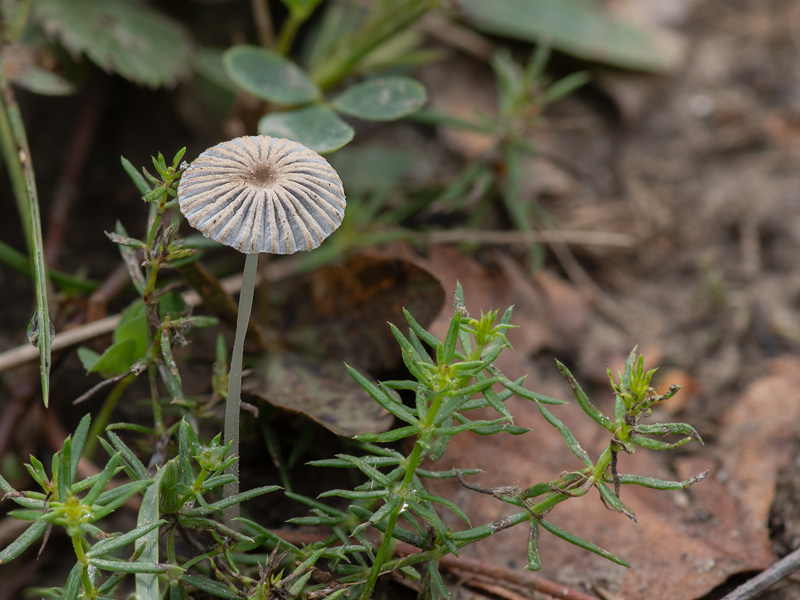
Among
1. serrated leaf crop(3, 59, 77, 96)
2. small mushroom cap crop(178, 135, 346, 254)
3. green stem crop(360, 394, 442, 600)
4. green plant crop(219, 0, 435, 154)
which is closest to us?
small mushroom cap crop(178, 135, 346, 254)

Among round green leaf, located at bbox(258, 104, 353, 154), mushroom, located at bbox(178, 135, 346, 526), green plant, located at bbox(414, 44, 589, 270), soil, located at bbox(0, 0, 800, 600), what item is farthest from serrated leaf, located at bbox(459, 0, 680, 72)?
mushroom, located at bbox(178, 135, 346, 526)

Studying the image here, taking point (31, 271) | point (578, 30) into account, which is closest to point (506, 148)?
point (578, 30)

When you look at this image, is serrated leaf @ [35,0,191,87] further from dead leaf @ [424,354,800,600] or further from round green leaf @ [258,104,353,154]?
dead leaf @ [424,354,800,600]

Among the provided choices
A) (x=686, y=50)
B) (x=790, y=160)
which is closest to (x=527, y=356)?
(x=790, y=160)

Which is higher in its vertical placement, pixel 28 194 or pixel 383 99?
pixel 383 99

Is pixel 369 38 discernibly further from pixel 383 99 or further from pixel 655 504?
pixel 655 504

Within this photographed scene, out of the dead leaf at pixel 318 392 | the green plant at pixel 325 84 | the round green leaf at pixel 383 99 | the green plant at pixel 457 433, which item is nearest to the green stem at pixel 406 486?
the green plant at pixel 457 433

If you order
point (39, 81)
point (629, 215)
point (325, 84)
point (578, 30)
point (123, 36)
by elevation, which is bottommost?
point (39, 81)
